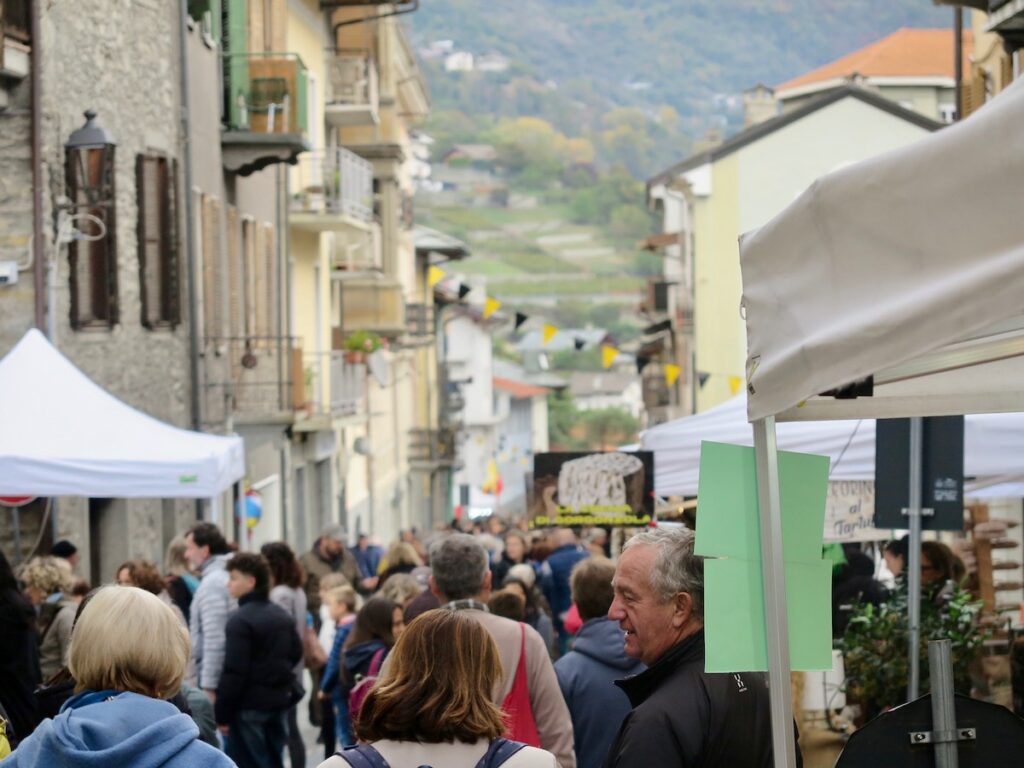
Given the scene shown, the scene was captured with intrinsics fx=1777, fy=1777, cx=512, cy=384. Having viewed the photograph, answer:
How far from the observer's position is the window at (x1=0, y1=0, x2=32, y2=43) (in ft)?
44.4

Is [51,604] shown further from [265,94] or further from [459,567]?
[265,94]

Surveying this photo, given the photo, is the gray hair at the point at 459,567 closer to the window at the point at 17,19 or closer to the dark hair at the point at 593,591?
the dark hair at the point at 593,591

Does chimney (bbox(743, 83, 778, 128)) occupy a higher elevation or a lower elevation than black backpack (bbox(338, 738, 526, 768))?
higher

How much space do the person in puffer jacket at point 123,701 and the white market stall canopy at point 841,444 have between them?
422 centimetres

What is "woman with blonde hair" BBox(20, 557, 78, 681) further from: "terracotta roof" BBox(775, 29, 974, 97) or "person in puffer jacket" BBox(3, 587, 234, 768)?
"terracotta roof" BBox(775, 29, 974, 97)

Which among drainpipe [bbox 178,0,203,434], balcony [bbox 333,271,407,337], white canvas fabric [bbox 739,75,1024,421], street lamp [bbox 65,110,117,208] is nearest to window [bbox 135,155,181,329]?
drainpipe [bbox 178,0,203,434]

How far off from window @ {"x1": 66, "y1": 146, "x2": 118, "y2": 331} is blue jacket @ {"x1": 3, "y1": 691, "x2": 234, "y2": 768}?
33.8 ft

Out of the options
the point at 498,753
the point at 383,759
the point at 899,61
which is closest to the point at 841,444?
the point at 498,753

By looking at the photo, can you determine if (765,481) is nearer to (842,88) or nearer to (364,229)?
(364,229)

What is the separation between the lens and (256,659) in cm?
1017

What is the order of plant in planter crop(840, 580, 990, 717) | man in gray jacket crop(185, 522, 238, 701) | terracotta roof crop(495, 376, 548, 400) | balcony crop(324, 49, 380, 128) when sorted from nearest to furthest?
plant in planter crop(840, 580, 990, 717) < man in gray jacket crop(185, 522, 238, 701) < balcony crop(324, 49, 380, 128) < terracotta roof crop(495, 376, 548, 400)

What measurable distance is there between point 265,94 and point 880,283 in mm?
21135

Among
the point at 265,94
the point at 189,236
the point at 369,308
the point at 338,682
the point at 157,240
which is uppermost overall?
the point at 265,94

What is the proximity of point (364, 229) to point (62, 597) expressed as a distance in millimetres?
23039
